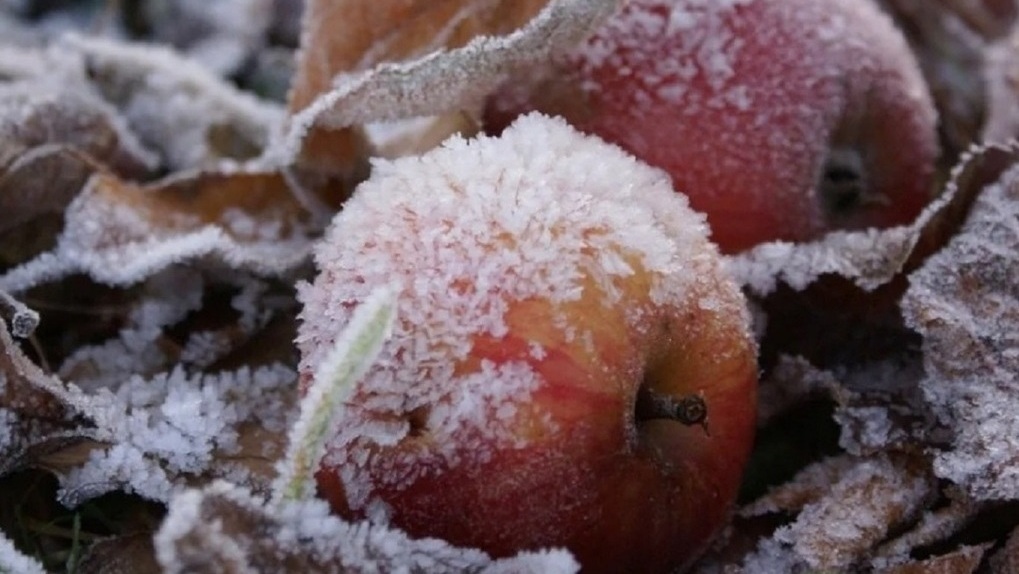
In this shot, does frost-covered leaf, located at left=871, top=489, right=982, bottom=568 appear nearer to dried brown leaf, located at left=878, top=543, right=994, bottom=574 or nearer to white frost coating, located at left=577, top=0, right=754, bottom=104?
dried brown leaf, located at left=878, top=543, right=994, bottom=574

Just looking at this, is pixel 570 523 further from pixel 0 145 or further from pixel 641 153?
pixel 0 145

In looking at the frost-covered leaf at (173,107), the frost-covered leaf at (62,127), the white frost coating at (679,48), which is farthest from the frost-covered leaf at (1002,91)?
the frost-covered leaf at (62,127)

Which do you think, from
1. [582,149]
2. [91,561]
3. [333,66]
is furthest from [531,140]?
[91,561]

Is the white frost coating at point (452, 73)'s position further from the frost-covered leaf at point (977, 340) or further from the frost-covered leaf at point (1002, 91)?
the frost-covered leaf at point (1002, 91)

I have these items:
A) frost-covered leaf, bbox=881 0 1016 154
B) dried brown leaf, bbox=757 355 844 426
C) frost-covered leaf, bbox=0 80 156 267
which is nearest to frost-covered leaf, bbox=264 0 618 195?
frost-covered leaf, bbox=0 80 156 267

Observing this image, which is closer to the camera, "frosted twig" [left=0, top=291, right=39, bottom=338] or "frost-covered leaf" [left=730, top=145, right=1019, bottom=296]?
"frosted twig" [left=0, top=291, right=39, bottom=338]
